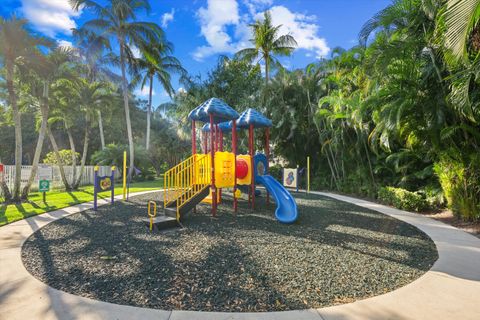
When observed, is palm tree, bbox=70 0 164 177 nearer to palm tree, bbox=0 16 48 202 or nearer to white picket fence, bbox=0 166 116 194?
white picket fence, bbox=0 166 116 194

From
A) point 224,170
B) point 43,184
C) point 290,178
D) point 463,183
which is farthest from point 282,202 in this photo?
point 43,184

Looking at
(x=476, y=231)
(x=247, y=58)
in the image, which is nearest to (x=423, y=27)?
(x=476, y=231)

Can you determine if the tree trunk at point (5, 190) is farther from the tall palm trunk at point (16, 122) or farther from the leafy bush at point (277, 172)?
the leafy bush at point (277, 172)

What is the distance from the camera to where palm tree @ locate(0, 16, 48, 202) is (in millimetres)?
9508

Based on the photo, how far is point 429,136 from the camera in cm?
701

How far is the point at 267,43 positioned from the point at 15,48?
1462 centimetres

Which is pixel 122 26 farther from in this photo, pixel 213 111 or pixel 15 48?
pixel 213 111

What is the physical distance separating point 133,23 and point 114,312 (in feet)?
61.1

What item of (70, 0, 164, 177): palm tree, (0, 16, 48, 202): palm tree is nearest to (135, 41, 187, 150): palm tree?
(70, 0, 164, 177): palm tree

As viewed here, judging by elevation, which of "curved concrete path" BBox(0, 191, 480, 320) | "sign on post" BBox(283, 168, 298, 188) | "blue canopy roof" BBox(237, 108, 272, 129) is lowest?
"curved concrete path" BBox(0, 191, 480, 320)

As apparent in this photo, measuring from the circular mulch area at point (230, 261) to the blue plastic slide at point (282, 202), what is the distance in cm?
35

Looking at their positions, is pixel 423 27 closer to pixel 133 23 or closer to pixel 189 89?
pixel 189 89

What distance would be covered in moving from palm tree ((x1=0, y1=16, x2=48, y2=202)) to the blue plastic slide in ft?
30.7

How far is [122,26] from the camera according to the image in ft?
55.6
